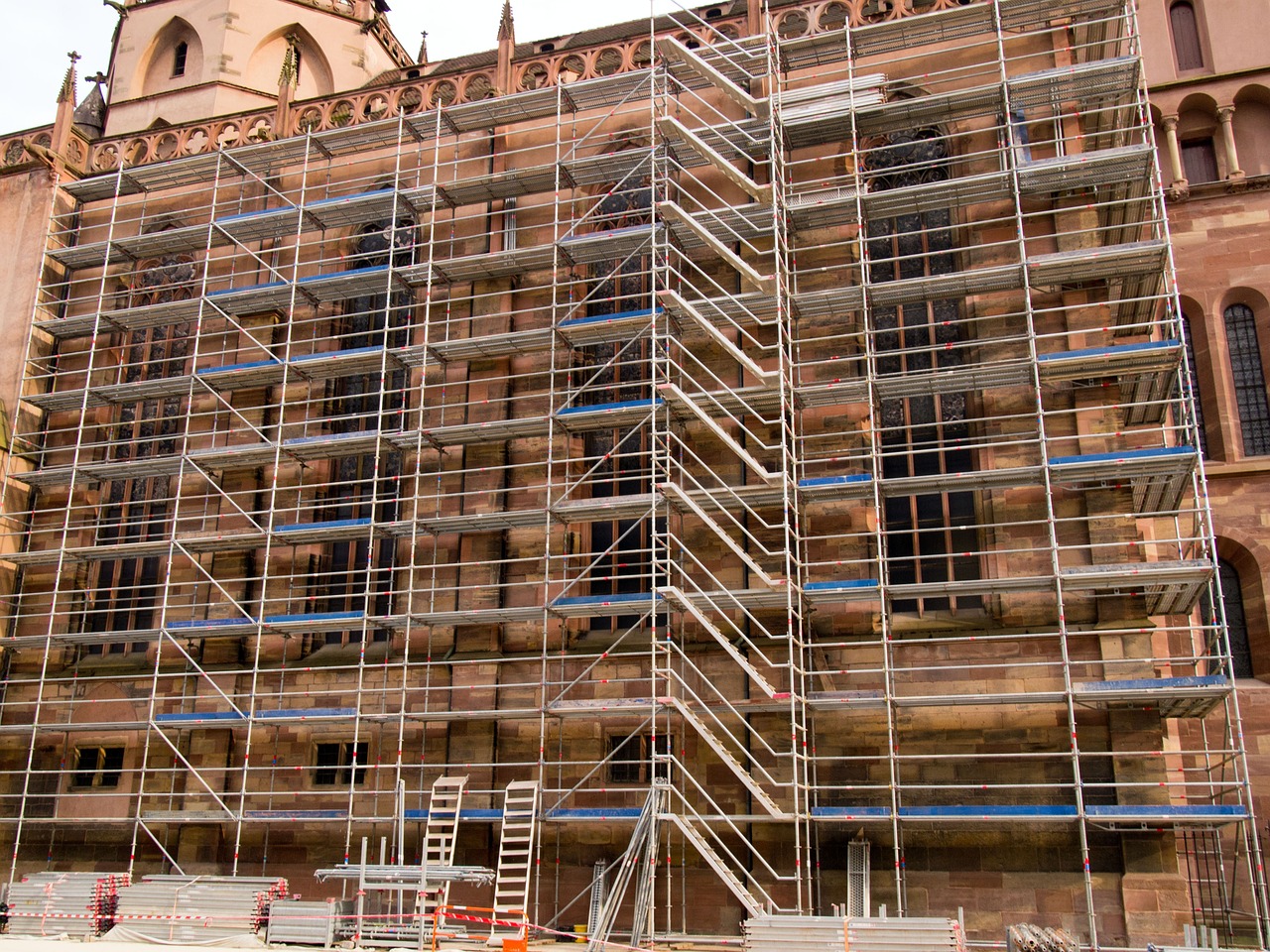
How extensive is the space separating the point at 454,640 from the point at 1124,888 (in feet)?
34.7

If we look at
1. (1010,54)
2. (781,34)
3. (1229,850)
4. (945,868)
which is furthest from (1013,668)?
(781,34)

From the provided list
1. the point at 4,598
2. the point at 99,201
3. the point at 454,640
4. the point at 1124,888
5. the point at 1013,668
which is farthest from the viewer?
the point at 99,201

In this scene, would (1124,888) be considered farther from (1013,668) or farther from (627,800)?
(627,800)

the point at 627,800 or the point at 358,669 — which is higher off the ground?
the point at 358,669

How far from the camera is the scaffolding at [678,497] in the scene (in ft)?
55.0

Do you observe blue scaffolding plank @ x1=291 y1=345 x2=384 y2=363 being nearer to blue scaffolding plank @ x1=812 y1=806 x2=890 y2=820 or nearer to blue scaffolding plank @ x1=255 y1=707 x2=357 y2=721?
blue scaffolding plank @ x1=255 y1=707 x2=357 y2=721

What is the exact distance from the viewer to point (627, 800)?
1814 cm

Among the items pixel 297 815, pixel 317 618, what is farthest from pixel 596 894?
pixel 317 618

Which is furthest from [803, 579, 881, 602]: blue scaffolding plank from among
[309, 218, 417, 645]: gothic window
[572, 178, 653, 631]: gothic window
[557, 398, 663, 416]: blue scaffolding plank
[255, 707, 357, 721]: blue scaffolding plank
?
[255, 707, 357, 721]: blue scaffolding plank

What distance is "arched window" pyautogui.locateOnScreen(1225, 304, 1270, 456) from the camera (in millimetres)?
24859

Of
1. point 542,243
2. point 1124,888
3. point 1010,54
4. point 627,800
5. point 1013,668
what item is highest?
point 1010,54

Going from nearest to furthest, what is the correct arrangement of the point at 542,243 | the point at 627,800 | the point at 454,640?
the point at 627,800 < the point at 454,640 < the point at 542,243

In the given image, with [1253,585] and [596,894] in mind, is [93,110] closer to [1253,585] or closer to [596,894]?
[596,894]

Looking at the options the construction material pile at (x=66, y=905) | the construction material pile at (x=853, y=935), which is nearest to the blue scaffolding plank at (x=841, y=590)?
the construction material pile at (x=853, y=935)
